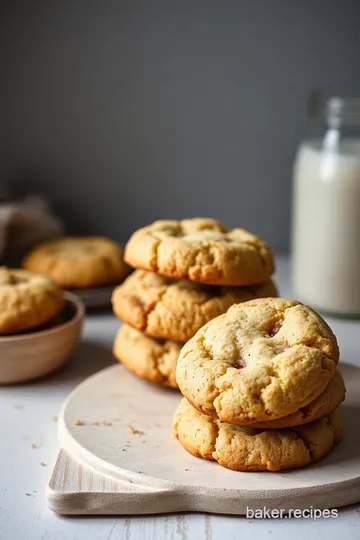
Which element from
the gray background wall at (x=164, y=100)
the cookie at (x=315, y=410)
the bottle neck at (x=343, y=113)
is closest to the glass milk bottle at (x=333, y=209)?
the bottle neck at (x=343, y=113)

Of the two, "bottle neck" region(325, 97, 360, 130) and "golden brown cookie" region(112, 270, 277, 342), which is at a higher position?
"bottle neck" region(325, 97, 360, 130)

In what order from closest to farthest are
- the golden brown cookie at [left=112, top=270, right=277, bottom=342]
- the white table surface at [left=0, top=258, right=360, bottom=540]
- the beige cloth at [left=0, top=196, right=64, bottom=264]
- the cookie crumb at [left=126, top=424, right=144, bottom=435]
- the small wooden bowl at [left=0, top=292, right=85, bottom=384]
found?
1. the white table surface at [left=0, top=258, right=360, bottom=540]
2. the cookie crumb at [left=126, top=424, right=144, bottom=435]
3. the golden brown cookie at [left=112, top=270, right=277, bottom=342]
4. the small wooden bowl at [left=0, top=292, right=85, bottom=384]
5. the beige cloth at [left=0, top=196, right=64, bottom=264]

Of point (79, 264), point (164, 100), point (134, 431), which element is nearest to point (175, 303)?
point (134, 431)

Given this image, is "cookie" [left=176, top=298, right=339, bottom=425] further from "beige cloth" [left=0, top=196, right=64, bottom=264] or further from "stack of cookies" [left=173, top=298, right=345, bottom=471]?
"beige cloth" [left=0, top=196, right=64, bottom=264]

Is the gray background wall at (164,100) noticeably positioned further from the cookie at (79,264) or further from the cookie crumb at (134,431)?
the cookie crumb at (134,431)

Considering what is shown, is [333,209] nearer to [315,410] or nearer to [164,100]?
[164,100]

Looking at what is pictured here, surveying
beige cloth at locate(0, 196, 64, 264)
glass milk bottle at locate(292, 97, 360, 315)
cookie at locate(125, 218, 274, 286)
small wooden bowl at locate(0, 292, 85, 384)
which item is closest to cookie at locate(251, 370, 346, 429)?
cookie at locate(125, 218, 274, 286)
